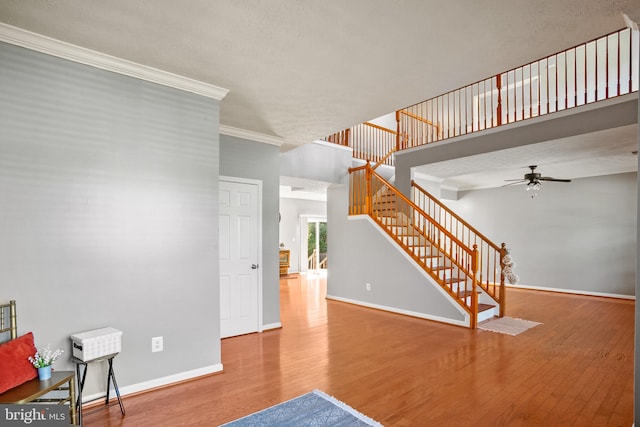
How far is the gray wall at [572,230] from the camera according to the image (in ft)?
22.9

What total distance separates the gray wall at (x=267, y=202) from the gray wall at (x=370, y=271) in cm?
198

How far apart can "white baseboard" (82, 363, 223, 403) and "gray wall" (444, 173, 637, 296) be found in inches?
314

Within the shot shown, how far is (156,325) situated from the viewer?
2.97 meters

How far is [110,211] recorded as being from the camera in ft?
9.02

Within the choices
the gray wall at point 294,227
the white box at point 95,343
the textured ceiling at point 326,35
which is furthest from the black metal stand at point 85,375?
the gray wall at point 294,227

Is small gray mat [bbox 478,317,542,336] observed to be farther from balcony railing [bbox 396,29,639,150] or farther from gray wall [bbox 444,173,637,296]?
gray wall [bbox 444,173,637,296]

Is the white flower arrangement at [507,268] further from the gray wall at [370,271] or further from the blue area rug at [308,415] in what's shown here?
the blue area rug at [308,415]

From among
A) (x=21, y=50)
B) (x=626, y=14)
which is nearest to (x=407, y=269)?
(x=626, y=14)

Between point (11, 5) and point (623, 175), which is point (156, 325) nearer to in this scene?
point (11, 5)

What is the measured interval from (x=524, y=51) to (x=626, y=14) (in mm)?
615

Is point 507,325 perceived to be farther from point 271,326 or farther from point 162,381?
point 162,381

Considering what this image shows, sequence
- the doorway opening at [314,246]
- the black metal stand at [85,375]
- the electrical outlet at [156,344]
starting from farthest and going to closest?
the doorway opening at [314,246]
the electrical outlet at [156,344]
the black metal stand at [85,375]

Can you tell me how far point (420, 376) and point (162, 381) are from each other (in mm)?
2382

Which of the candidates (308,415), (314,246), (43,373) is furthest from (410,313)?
(314,246)
